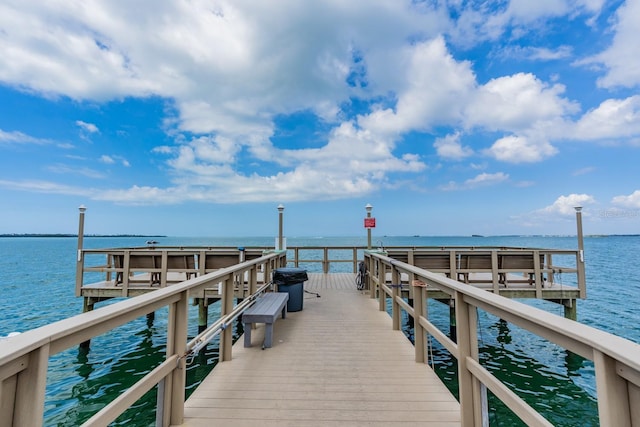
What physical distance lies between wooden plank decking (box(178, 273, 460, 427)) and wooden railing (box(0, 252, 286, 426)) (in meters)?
0.38

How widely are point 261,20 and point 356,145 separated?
330 inches

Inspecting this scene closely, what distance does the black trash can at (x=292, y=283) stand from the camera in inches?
205

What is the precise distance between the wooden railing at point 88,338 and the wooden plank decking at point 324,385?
1.24ft

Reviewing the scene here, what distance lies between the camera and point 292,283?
17.3 ft

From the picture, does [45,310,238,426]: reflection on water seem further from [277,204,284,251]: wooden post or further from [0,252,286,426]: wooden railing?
[277,204,284,251]: wooden post

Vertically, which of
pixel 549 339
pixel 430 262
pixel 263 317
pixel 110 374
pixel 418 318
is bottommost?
pixel 110 374

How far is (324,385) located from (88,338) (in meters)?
2.02

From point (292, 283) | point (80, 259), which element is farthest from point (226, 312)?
point (80, 259)

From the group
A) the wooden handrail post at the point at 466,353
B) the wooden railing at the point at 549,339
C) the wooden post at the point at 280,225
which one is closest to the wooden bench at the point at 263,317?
the wooden railing at the point at 549,339

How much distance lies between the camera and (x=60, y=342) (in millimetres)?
1083

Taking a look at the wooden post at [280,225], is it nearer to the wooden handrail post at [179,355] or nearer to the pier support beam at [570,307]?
the wooden handrail post at [179,355]

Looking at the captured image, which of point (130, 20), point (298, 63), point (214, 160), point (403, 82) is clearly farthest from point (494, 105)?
point (214, 160)

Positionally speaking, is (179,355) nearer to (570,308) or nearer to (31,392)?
(31,392)

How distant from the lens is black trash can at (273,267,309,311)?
5203 mm
